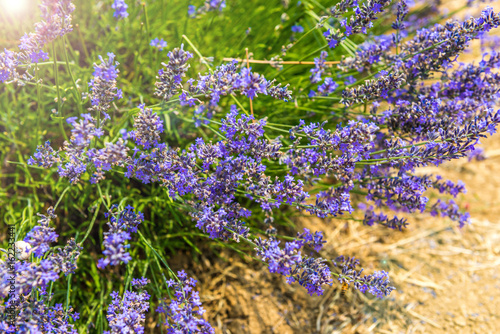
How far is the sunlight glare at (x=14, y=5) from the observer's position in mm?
2648

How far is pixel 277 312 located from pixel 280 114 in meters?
1.58

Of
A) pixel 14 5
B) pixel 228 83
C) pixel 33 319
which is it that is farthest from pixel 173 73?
pixel 14 5

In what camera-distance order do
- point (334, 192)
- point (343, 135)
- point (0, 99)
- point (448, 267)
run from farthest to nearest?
1. point (448, 267)
2. point (0, 99)
3. point (334, 192)
4. point (343, 135)

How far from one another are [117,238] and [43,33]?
0.99m

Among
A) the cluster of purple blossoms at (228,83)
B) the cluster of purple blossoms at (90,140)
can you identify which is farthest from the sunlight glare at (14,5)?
the cluster of purple blossoms at (228,83)

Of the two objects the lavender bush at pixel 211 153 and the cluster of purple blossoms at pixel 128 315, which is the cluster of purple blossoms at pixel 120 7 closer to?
the lavender bush at pixel 211 153

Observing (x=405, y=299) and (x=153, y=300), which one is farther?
(x=405, y=299)

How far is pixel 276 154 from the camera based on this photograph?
178cm

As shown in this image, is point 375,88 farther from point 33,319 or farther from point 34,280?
point 33,319

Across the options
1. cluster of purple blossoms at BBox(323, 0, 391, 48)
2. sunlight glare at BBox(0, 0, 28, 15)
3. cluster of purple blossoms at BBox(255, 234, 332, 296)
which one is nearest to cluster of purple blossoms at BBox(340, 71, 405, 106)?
cluster of purple blossoms at BBox(323, 0, 391, 48)

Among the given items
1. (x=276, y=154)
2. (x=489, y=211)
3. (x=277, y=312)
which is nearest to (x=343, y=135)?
(x=276, y=154)

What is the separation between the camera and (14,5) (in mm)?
2650

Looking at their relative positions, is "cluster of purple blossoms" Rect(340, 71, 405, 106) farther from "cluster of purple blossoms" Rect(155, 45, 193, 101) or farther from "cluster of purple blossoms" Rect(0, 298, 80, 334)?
"cluster of purple blossoms" Rect(0, 298, 80, 334)

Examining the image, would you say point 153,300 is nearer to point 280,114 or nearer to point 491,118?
point 280,114
